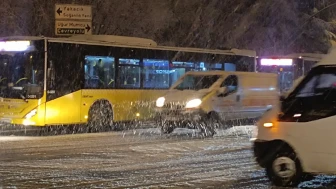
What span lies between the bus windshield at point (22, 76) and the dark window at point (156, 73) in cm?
454

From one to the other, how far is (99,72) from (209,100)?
4.22m

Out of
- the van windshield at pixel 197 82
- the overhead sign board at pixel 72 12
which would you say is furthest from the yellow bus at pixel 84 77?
the van windshield at pixel 197 82

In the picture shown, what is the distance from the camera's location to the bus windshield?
17.9 m

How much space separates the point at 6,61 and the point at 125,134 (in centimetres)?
425

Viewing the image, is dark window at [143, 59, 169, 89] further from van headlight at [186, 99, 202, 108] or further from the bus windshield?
the bus windshield

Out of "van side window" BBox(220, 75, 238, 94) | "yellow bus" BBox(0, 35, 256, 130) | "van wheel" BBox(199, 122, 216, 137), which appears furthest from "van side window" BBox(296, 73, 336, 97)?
"yellow bus" BBox(0, 35, 256, 130)

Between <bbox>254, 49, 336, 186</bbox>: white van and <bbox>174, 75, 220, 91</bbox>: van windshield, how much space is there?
8271 mm

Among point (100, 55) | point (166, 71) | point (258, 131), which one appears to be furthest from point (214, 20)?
point (258, 131)

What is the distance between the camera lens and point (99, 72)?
1991 centimetres

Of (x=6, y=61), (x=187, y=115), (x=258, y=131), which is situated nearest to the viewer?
(x=258, y=131)

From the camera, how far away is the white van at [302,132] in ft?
29.9

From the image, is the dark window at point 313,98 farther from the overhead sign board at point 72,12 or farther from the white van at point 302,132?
the overhead sign board at point 72,12

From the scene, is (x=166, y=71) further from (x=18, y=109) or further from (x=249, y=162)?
(x=249, y=162)

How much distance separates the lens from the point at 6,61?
1858cm
